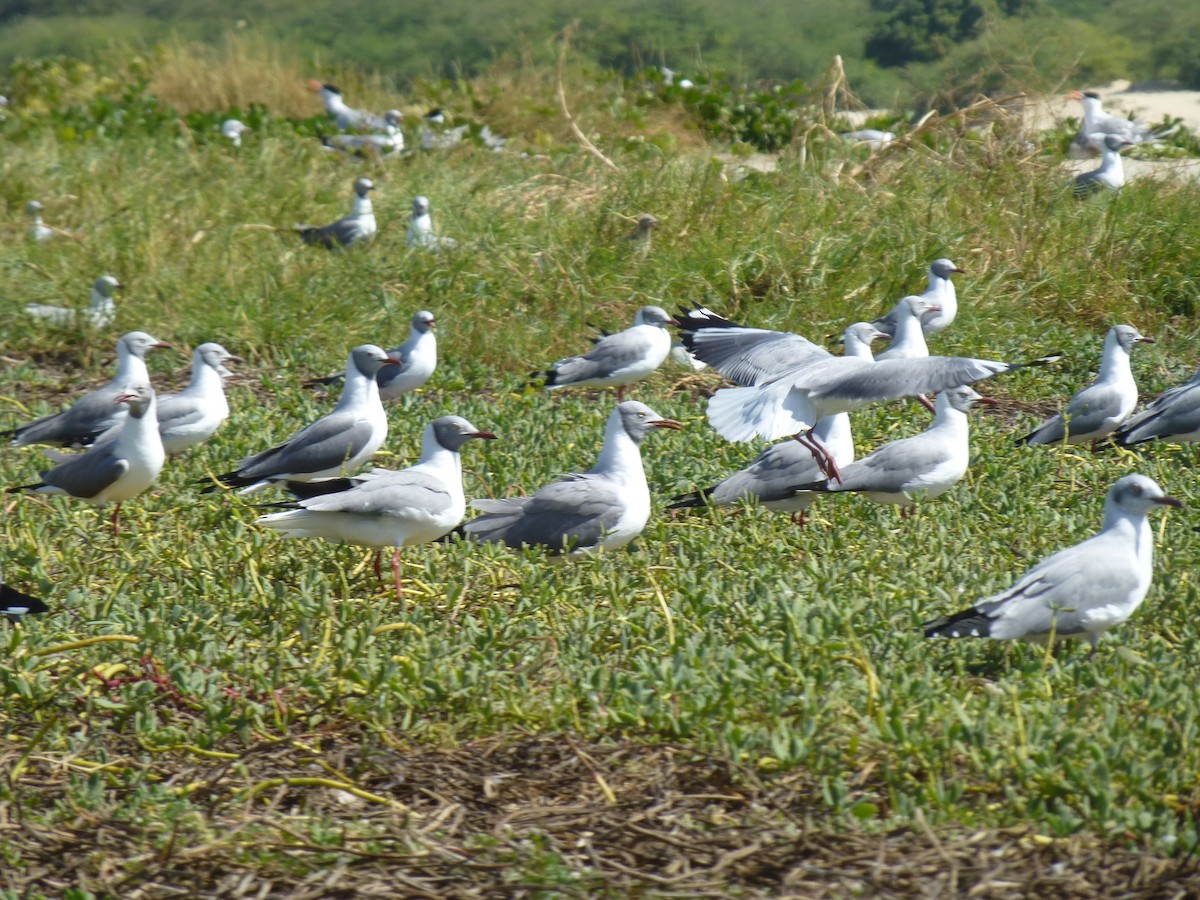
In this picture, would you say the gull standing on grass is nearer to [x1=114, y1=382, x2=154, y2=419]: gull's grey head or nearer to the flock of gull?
the flock of gull

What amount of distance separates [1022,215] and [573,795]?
655cm

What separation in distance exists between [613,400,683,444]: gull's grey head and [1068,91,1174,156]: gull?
320 inches

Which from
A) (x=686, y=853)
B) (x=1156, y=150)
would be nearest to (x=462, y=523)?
(x=686, y=853)

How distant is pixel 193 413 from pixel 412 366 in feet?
4.54

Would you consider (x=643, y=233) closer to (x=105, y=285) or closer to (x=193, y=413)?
(x=105, y=285)

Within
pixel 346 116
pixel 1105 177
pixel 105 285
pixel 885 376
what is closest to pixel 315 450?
pixel 885 376

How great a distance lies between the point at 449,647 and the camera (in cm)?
371

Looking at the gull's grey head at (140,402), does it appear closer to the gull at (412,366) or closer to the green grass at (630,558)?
the green grass at (630,558)

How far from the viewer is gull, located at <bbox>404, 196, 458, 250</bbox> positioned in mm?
9180

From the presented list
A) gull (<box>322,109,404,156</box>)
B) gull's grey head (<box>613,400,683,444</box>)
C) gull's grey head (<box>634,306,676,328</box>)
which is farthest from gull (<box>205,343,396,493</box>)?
gull (<box>322,109,404,156</box>)

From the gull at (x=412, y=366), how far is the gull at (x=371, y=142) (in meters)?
5.89

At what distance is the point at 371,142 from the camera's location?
1343cm

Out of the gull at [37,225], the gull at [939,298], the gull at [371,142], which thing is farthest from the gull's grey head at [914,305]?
the gull at [371,142]

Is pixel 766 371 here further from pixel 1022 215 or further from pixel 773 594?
pixel 1022 215
